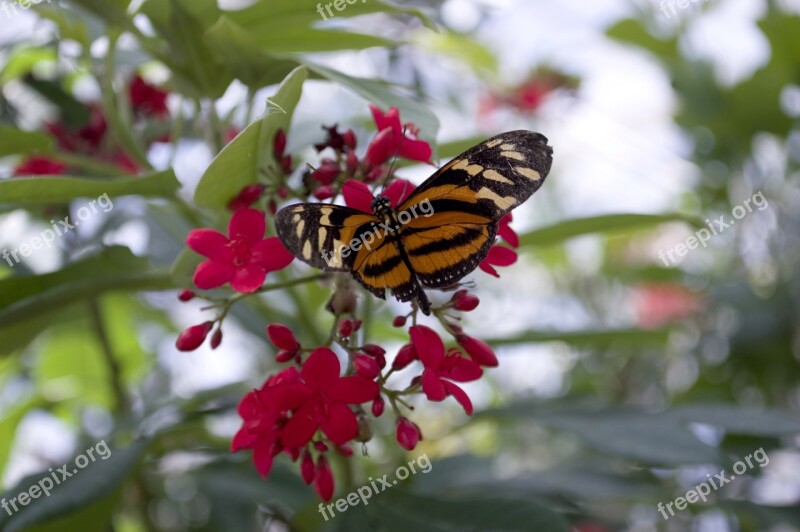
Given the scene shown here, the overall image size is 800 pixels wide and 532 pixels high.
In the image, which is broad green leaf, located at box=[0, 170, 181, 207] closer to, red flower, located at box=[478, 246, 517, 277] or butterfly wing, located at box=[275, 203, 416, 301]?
butterfly wing, located at box=[275, 203, 416, 301]

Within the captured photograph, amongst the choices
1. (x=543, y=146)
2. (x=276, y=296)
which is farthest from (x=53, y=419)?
(x=543, y=146)

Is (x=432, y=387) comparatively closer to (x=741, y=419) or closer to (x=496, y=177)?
(x=496, y=177)

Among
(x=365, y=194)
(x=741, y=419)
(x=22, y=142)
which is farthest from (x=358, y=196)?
(x=741, y=419)

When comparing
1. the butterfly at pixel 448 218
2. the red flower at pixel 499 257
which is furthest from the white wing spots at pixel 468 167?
the red flower at pixel 499 257

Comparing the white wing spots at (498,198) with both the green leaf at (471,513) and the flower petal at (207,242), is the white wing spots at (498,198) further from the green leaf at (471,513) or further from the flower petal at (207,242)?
the green leaf at (471,513)

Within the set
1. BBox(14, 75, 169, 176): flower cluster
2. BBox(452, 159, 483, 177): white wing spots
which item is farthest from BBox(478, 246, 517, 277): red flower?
BBox(14, 75, 169, 176): flower cluster
